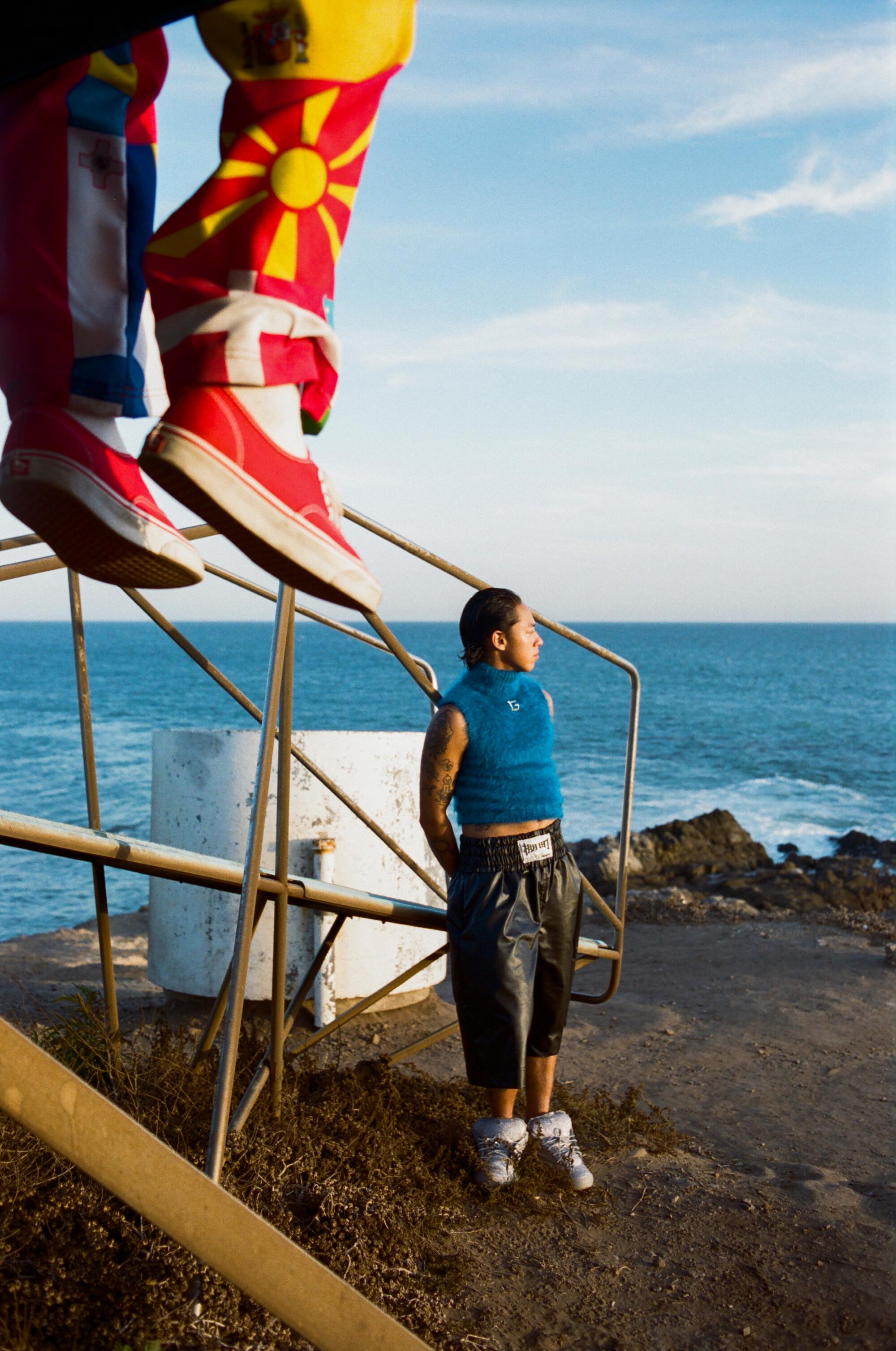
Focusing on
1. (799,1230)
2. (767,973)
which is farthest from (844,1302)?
(767,973)

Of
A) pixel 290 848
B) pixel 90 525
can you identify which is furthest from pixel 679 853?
pixel 90 525

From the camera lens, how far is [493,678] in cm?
374

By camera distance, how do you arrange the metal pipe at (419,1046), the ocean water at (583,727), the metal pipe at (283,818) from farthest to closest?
the ocean water at (583,727) → the metal pipe at (419,1046) → the metal pipe at (283,818)

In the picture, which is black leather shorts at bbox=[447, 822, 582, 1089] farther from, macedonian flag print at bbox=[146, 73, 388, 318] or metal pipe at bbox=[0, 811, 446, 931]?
macedonian flag print at bbox=[146, 73, 388, 318]

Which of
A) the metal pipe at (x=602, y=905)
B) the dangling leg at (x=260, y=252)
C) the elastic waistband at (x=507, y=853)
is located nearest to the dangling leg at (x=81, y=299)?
the dangling leg at (x=260, y=252)

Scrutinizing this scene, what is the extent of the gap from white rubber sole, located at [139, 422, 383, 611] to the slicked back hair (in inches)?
82.5

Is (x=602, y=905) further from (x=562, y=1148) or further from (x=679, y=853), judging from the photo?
(x=679, y=853)

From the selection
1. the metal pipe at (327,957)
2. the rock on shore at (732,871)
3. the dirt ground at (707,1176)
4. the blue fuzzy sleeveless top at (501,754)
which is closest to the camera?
the dirt ground at (707,1176)

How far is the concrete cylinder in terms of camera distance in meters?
5.51

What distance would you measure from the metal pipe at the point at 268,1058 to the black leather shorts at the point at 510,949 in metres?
0.44

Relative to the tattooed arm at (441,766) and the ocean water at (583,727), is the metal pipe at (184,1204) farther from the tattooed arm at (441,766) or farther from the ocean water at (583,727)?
the ocean water at (583,727)

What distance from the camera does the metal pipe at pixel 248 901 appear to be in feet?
8.86

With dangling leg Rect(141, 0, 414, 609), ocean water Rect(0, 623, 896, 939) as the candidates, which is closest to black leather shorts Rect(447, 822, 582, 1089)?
dangling leg Rect(141, 0, 414, 609)

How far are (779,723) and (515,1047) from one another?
56331mm
